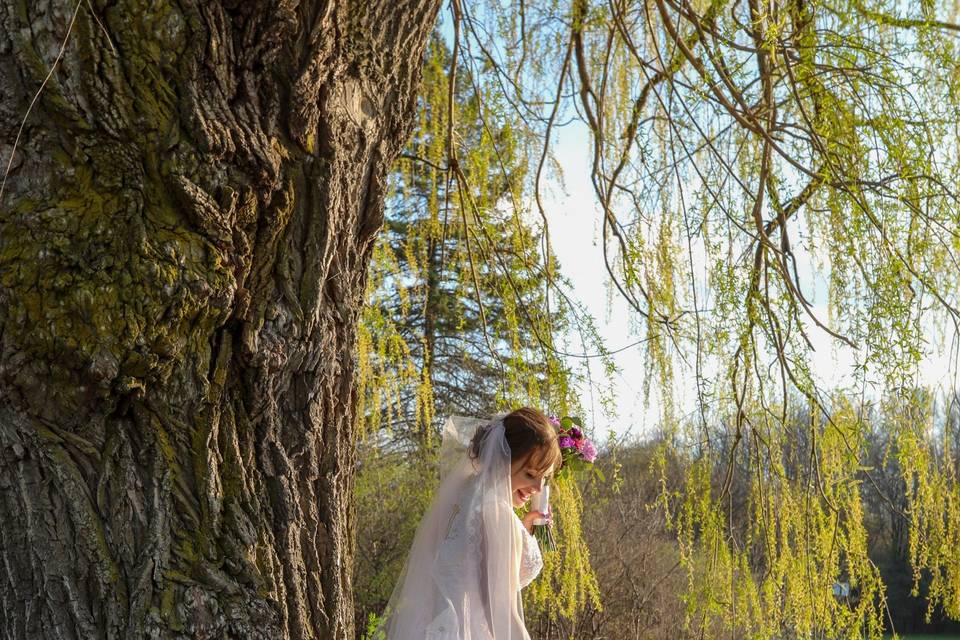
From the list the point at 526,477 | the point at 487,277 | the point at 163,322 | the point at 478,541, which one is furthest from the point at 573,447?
the point at 163,322

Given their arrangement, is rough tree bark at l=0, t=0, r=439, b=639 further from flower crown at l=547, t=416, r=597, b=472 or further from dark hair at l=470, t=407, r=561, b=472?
flower crown at l=547, t=416, r=597, b=472

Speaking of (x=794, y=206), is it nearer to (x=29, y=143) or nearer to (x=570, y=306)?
(x=570, y=306)

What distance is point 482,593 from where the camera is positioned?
286 cm

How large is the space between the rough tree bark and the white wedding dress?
1031 millimetres

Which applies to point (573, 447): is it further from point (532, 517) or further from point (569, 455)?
point (532, 517)

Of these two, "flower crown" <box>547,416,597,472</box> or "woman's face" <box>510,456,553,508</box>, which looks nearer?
"woman's face" <box>510,456,553,508</box>

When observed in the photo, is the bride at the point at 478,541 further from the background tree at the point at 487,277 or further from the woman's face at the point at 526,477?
the background tree at the point at 487,277

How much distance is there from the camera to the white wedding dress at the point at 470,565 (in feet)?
9.20

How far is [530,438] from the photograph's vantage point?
121 inches

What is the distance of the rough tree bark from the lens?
1.55 metres

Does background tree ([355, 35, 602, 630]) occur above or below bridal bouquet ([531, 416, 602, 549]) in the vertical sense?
above

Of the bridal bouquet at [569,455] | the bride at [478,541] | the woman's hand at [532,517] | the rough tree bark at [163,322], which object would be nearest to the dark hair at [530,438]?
the bride at [478,541]

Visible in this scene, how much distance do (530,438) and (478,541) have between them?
1.22 ft

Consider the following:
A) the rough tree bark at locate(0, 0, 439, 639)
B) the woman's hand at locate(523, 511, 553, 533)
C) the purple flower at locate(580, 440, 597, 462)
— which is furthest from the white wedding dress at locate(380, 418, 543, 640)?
the rough tree bark at locate(0, 0, 439, 639)
